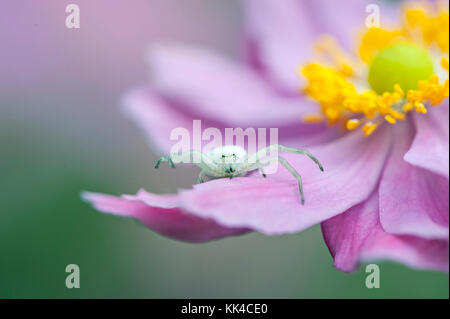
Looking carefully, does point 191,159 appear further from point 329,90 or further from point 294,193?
point 329,90

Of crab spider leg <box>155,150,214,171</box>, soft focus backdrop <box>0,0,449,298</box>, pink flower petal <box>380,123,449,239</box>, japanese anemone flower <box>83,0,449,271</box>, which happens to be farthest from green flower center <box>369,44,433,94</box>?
soft focus backdrop <box>0,0,449,298</box>

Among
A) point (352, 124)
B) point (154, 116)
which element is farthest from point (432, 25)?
point (154, 116)

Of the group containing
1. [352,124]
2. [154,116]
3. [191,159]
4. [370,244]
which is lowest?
[370,244]

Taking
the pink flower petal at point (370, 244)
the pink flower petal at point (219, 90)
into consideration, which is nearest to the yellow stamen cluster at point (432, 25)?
the pink flower petal at point (219, 90)

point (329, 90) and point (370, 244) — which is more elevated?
point (329, 90)
